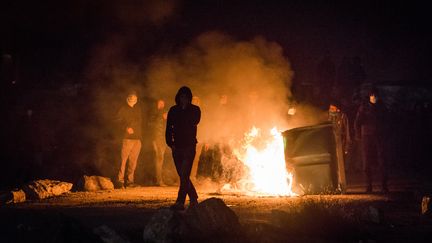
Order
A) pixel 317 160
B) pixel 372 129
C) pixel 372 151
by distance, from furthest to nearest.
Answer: pixel 372 151 → pixel 372 129 → pixel 317 160

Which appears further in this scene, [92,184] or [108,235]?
[92,184]

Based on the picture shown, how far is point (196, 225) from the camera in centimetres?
461

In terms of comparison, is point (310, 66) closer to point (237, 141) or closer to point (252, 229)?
point (237, 141)

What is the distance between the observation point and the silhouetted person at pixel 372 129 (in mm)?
9605

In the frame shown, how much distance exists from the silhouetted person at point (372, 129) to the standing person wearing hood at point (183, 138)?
14.7ft

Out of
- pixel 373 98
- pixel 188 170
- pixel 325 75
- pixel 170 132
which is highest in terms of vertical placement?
pixel 325 75

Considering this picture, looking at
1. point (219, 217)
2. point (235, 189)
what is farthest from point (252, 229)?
point (235, 189)

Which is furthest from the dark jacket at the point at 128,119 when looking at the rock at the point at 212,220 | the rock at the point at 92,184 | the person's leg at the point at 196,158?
the rock at the point at 212,220

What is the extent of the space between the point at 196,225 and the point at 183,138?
2444 millimetres

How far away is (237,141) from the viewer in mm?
11531

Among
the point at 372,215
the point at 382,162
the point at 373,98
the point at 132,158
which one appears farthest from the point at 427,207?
the point at 132,158

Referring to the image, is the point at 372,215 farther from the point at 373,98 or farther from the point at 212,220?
the point at 373,98

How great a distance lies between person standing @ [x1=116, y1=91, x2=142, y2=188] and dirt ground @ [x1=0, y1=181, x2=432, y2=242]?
2.03 meters

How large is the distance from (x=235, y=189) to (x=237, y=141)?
145 centimetres
